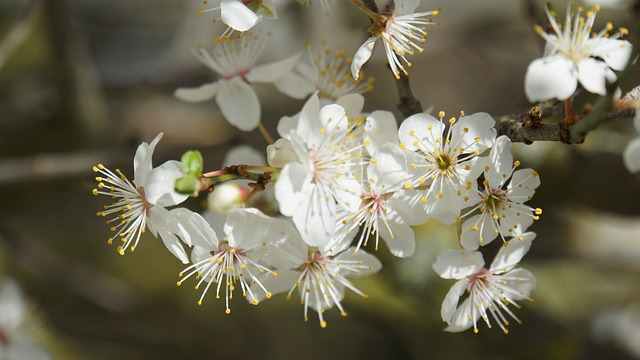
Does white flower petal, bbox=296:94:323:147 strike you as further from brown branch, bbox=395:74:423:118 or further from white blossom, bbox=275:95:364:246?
brown branch, bbox=395:74:423:118

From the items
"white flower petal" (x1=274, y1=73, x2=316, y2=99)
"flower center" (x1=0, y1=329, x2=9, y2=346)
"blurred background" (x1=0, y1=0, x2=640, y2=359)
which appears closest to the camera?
"white flower petal" (x1=274, y1=73, x2=316, y2=99)

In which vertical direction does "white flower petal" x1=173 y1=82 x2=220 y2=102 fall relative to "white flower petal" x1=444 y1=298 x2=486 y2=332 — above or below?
above

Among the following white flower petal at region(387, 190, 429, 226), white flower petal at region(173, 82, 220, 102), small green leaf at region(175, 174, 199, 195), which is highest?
white flower petal at region(173, 82, 220, 102)

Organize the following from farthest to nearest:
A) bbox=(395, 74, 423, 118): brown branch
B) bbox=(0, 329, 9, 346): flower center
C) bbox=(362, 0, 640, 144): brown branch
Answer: bbox=(0, 329, 9, 346): flower center → bbox=(395, 74, 423, 118): brown branch → bbox=(362, 0, 640, 144): brown branch

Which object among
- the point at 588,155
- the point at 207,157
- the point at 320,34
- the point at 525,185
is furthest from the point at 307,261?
the point at 320,34

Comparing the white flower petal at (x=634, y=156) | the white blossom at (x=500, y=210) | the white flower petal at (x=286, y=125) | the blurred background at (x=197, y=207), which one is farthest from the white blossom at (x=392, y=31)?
the blurred background at (x=197, y=207)

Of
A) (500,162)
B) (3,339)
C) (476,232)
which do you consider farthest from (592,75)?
(3,339)

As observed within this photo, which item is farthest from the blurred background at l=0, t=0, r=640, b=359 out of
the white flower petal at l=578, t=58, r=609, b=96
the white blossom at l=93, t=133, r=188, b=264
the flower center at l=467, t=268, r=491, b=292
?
the white flower petal at l=578, t=58, r=609, b=96
